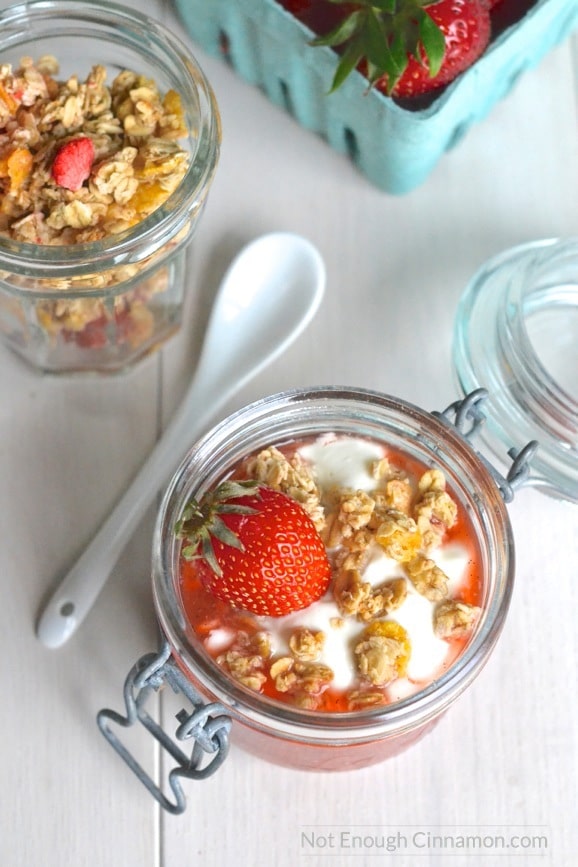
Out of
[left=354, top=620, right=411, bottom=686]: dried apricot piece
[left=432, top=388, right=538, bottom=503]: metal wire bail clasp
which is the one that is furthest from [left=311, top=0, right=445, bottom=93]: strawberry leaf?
[left=354, top=620, right=411, bottom=686]: dried apricot piece

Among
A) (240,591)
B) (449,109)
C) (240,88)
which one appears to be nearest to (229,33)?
(240,88)

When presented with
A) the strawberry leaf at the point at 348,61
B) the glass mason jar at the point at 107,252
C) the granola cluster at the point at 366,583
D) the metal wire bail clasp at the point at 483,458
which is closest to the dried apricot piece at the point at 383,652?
the granola cluster at the point at 366,583

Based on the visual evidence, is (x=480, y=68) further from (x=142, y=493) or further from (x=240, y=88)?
(x=142, y=493)

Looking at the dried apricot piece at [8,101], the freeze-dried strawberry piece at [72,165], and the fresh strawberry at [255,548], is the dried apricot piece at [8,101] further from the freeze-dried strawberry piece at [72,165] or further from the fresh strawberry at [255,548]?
the fresh strawberry at [255,548]

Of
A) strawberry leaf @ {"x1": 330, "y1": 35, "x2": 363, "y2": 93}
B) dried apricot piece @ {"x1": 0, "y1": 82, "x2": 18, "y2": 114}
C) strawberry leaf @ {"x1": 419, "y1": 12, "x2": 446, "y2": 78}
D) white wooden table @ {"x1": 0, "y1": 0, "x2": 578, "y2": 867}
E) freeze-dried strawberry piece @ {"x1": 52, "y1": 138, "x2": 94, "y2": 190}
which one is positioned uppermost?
strawberry leaf @ {"x1": 419, "y1": 12, "x2": 446, "y2": 78}

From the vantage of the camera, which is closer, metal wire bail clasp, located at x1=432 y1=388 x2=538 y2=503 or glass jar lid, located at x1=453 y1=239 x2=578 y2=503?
metal wire bail clasp, located at x1=432 y1=388 x2=538 y2=503

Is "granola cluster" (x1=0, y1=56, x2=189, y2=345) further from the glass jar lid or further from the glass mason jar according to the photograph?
the glass jar lid

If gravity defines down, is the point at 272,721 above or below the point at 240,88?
below
